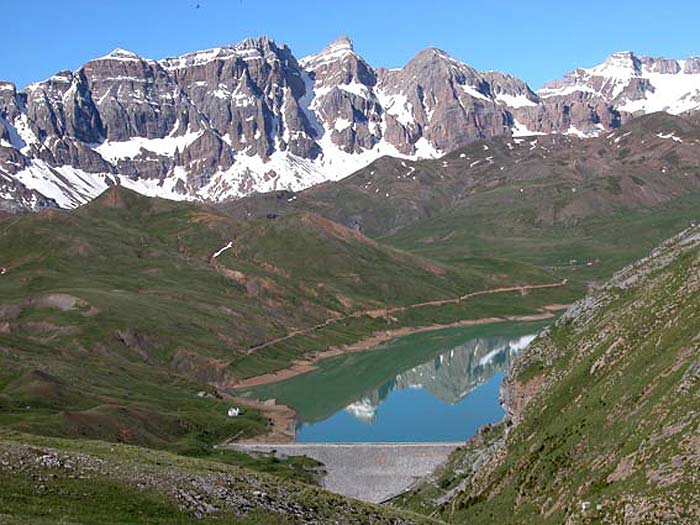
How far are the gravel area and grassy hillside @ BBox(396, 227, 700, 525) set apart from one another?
55.5 ft

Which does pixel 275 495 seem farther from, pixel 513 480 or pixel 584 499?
pixel 513 480

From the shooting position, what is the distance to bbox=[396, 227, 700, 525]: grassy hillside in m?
47.8

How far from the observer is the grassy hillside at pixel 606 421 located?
47.8 m

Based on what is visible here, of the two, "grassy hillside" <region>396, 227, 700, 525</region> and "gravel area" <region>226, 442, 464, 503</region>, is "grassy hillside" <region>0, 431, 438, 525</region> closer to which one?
"grassy hillside" <region>396, 227, 700, 525</region>

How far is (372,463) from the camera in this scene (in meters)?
128

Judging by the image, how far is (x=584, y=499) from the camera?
5188 centimetres

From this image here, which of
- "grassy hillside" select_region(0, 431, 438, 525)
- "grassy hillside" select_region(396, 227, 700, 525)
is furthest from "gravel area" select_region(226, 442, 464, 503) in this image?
"grassy hillside" select_region(0, 431, 438, 525)

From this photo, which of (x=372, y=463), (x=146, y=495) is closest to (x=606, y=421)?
(x=146, y=495)

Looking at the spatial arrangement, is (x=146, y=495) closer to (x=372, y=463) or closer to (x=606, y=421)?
(x=606, y=421)

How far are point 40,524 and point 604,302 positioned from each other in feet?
227

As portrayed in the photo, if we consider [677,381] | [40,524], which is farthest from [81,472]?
[677,381]

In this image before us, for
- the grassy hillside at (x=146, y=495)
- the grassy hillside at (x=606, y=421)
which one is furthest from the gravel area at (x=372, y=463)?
the grassy hillside at (x=146, y=495)

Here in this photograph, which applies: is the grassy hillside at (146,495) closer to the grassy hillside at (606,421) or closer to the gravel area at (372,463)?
the grassy hillside at (606,421)

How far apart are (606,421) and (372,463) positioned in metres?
70.0
